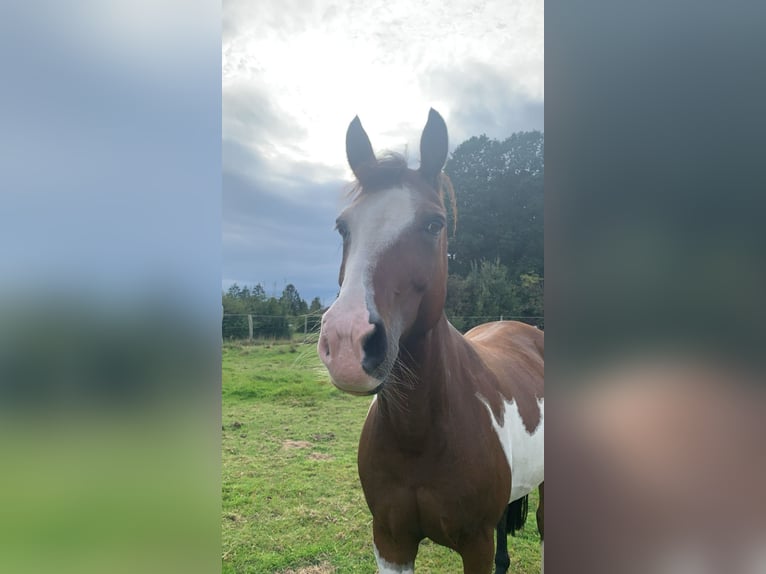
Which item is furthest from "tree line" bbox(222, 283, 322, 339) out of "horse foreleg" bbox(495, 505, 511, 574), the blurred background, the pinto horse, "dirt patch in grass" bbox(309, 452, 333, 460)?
"horse foreleg" bbox(495, 505, 511, 574)

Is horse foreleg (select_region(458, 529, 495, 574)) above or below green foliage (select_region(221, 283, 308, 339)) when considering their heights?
Result: below

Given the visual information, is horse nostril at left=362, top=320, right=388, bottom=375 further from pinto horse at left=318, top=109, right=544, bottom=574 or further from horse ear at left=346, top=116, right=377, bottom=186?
horse ear at left=346, top=116, right=377, bottom=186

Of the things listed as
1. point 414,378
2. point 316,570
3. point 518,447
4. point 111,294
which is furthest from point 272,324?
point 316,570

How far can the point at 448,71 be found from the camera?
1.41 metres

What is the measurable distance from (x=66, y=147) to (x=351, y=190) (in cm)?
73

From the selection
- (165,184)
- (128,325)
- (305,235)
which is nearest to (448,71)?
(305,235)

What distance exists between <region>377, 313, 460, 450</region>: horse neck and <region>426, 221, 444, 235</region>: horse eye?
0.96 ft

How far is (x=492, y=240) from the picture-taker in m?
1.41

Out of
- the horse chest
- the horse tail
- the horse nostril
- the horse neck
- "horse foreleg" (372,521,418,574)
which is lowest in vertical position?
the horse tail

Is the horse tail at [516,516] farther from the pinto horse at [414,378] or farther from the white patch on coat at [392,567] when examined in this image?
the white patch on coat at [392,567]

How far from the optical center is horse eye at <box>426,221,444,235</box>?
1.11 meters

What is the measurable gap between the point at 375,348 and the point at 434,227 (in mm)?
425

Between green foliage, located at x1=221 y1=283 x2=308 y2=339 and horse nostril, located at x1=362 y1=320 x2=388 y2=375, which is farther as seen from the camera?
green foliage, located at x1=221 y1=283 x2=308 y2=339

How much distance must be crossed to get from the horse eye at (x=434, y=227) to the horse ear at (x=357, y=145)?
32 centimetres
